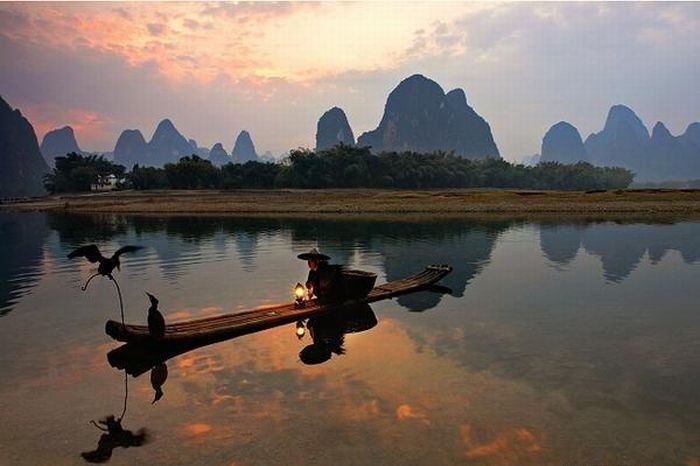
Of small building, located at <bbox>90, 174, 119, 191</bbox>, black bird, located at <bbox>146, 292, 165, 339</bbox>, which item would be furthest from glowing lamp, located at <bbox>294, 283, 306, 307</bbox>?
small building, located at <bbox>90, 174, 119, 191</bbox>

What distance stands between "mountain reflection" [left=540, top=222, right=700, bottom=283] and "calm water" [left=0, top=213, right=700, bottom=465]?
211 cm

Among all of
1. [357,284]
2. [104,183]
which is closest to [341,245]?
[357,284]

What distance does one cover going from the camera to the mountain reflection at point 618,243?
29797 mm

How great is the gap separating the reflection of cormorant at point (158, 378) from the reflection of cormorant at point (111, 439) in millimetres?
1169

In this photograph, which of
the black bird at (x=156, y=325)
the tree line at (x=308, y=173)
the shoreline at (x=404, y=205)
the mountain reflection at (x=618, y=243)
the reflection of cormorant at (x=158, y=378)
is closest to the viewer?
the reflection of cormorant at (x=158, y=378)

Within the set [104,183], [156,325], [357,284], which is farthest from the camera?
[104,183]

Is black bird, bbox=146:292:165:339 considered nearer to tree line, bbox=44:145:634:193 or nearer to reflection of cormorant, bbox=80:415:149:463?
reflection of cormorant, bbox=80:415:149:463

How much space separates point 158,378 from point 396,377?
19.8 feet

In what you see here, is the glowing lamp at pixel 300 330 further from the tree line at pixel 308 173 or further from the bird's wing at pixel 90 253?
the tree line at pixel 308 173

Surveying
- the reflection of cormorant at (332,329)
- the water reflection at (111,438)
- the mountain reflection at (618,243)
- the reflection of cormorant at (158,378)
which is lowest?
the mountain reflection at (618,243)

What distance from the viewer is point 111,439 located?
977cm

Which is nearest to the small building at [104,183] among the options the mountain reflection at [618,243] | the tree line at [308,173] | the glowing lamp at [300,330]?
the tree line at [308,173]

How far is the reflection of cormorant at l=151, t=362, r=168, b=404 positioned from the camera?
11.8 metres

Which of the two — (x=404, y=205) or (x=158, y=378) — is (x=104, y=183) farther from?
(x=158, y=378)
